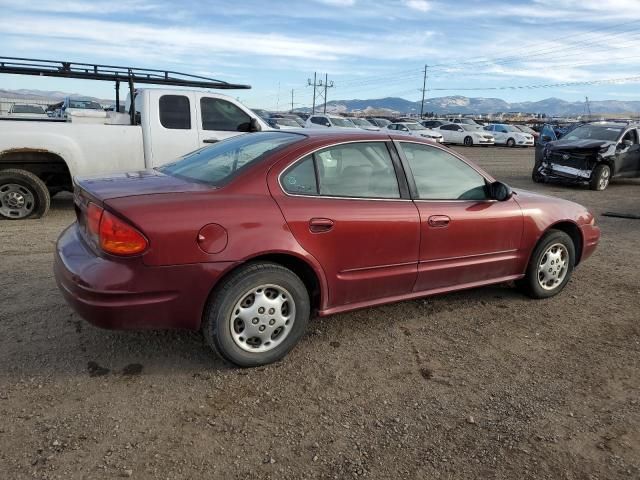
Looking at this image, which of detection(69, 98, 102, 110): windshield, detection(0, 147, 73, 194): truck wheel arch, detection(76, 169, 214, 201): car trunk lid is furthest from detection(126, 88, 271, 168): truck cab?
detection(69, 98, 102, 110): windshield

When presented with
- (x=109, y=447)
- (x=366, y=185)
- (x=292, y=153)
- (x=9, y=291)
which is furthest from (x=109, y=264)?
(x=9, y=291)

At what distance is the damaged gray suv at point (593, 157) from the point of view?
41.9 feet

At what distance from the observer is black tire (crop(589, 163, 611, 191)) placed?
12.7 m

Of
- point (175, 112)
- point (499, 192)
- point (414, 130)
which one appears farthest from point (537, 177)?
point (414, 130)

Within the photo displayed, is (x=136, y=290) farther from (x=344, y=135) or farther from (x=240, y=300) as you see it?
(x=344, y=135)

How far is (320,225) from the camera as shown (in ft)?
11.0

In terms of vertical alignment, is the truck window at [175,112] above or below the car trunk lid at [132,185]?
above

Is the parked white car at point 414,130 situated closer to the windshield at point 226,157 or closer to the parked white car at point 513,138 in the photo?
the parked white car at point 513,138

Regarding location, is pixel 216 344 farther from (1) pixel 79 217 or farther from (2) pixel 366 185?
(2) pixel 366 185

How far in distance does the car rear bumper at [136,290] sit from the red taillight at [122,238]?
0.06 metres

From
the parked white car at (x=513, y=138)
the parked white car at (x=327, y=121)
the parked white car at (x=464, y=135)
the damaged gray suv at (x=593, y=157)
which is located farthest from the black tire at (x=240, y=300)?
the parked white car at (x=513, y=138)

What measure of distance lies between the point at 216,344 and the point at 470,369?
1.67 m

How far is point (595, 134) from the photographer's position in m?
13.7

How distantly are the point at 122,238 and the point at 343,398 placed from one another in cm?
155
